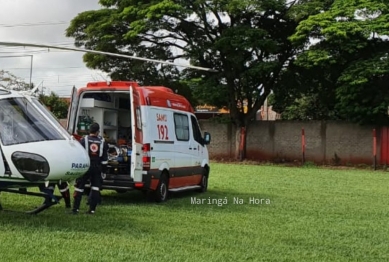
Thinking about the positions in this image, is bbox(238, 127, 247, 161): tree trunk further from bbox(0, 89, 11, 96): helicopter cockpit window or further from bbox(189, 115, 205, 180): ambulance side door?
bbox(0, 89, 11, 96): helicopter cockpit window

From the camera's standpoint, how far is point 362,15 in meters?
27.6

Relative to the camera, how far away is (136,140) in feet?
38.5

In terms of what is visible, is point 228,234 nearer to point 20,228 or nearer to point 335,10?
point 20,228

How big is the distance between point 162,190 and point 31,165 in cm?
443

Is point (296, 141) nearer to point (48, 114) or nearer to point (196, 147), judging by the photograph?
point (196, 147)

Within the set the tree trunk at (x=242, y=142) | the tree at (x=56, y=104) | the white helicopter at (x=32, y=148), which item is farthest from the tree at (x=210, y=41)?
the white helicopter at (x=32, y=148)

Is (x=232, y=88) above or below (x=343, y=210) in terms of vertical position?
above

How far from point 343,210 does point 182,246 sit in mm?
5620

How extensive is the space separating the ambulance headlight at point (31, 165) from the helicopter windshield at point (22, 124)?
267 mm

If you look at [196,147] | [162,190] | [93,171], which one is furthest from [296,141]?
[93,171]

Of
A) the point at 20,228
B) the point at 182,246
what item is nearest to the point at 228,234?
the point at 182,246

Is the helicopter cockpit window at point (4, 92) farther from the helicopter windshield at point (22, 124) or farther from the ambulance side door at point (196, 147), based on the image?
the ambulance side door at point (196, 147)

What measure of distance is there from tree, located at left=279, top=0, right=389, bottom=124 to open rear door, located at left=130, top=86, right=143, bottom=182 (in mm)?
16958

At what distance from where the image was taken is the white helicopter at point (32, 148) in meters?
8.80
